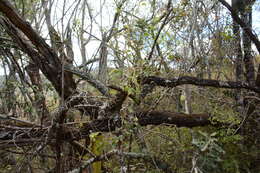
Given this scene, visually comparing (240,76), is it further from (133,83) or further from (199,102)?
(133,83)

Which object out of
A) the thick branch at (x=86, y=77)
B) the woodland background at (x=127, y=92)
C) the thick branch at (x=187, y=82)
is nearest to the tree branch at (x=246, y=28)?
the woodland background at (x=127, y=92)

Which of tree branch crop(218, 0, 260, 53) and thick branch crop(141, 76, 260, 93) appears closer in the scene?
thick branch crop(141, 76, 260, 93)

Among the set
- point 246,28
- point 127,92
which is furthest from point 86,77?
point 246,28

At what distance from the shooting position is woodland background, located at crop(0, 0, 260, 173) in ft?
5.98

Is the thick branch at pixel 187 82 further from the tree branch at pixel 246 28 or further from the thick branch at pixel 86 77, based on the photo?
the tree branch at pixel 246 28

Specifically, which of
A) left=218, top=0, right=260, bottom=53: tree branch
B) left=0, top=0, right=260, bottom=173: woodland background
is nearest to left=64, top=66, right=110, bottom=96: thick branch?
left=0, top=0, right=260, bottom=173: woodland background

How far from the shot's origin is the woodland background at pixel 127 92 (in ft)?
5.98

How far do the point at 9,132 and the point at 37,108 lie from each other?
18.3 inches

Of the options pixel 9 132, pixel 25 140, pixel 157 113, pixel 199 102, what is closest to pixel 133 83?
pixel 157 113

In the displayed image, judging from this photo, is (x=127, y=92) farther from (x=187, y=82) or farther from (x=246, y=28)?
(x=246, y=28)

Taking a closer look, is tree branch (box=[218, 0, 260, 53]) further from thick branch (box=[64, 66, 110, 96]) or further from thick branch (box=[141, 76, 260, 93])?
thick branch (box=[64, 66, 110, 96])

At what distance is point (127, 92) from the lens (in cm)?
157

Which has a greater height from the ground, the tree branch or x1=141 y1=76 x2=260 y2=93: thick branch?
the tree branch

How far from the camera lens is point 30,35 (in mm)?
1946
